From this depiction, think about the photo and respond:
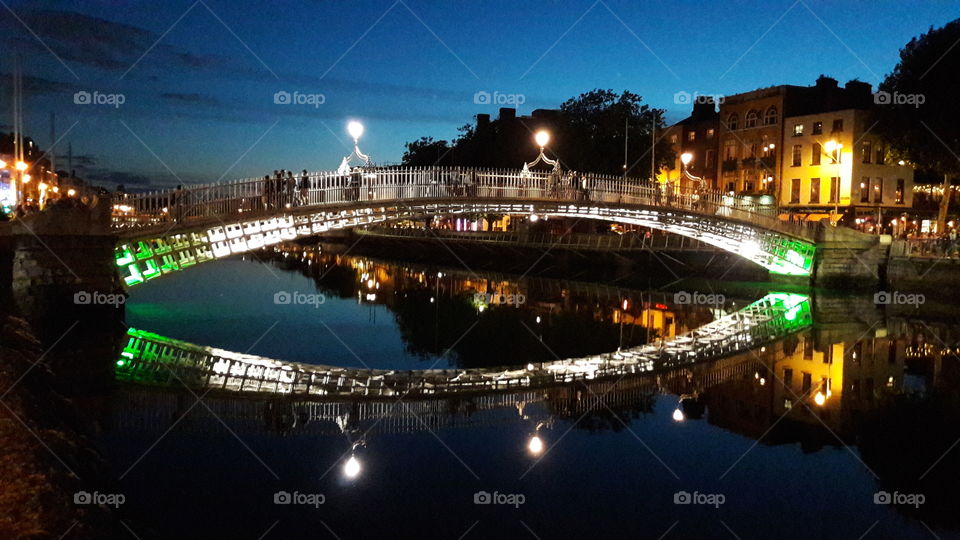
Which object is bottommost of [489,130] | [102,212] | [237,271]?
[237,271]

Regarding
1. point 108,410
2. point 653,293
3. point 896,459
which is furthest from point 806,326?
point 108,410

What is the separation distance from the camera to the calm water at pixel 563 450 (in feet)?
33.2

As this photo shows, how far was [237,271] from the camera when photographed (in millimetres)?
53438

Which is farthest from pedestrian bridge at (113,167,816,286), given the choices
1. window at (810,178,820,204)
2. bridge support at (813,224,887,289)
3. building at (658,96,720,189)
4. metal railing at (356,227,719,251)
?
building at (658,96,720,189)

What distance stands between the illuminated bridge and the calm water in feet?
2.92

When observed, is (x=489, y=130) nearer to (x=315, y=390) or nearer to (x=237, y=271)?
(x=237, y=271)

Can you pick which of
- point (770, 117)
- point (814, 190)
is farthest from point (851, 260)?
point (770, 117)

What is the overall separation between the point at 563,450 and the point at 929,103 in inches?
1324

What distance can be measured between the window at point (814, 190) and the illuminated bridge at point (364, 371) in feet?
112

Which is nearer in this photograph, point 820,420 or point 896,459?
point 896,459

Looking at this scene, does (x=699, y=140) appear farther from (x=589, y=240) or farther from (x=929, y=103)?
(x=929, y=103)

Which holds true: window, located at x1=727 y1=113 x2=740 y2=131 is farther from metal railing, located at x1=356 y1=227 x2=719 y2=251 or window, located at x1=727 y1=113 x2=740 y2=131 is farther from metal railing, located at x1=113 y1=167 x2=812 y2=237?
metal railing, located at x1=113 y1=167 x2=812 y2=237

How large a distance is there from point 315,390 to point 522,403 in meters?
4.22

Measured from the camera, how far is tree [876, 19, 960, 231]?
123ft
